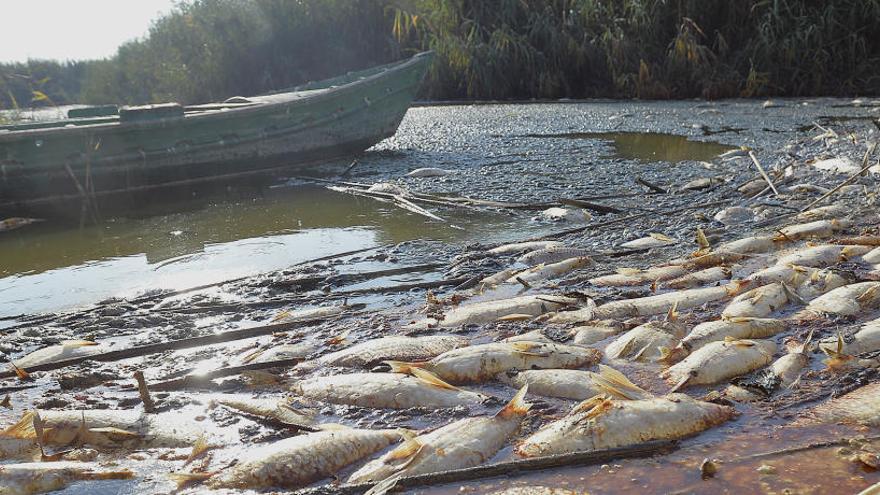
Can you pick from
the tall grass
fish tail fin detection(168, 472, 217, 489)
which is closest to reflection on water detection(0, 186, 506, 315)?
fish tail fin detection(168, 472, 217, 489)

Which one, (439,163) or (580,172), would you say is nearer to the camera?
(580,172)

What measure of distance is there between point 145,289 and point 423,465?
422 cm

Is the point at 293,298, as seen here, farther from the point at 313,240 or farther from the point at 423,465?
the point at 423,465

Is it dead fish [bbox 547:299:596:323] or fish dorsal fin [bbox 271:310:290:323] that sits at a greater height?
fish dorsal fin [bbox 271:310:290:323]

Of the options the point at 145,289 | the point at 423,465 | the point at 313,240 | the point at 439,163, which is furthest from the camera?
the point at 439,163

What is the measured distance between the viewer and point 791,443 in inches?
116

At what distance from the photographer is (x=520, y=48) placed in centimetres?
1869

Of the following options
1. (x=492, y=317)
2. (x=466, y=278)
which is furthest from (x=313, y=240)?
(x=492, y=317)

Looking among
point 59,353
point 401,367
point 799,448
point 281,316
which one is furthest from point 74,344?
point 799,448

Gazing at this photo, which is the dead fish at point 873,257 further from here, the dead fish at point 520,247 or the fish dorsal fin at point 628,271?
the dead fish at point 520,247

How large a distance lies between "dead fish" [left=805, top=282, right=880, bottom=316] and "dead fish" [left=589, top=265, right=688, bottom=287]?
101 cm

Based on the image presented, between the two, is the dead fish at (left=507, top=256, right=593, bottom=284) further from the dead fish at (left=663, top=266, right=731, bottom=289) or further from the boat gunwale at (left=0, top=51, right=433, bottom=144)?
the boat gunwale at (left=0, top=51, right=433, bottom=144)

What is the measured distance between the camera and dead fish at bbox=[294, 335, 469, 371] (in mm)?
4102

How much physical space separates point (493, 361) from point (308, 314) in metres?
1.65
